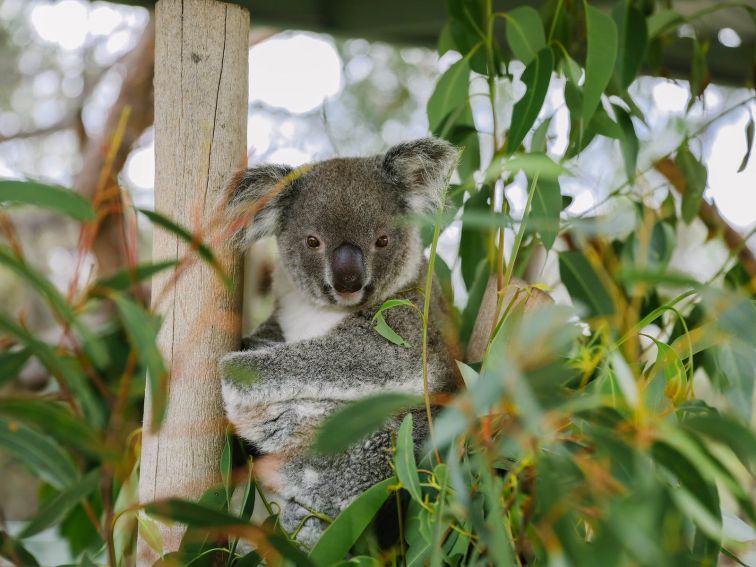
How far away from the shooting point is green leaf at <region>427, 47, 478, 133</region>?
1855 mm

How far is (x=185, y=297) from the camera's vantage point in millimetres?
1514

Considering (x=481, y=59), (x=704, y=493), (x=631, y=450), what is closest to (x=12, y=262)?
(x=631, y=450)

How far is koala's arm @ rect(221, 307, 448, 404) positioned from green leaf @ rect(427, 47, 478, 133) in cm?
57

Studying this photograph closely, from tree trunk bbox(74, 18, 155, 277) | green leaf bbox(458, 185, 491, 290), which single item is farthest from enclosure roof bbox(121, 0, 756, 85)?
tree trunk bbox(74, 18, 155, 277)

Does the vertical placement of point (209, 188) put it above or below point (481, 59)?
below

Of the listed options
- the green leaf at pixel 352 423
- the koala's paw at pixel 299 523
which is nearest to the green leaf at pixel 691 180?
the koala's paw at pixel 299 523

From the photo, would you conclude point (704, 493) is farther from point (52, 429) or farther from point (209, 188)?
point (209, 188)

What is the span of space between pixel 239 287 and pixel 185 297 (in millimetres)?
160

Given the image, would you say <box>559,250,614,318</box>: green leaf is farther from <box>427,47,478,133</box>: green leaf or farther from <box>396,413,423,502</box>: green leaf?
<box>396,413,423,502</box>: green leaf

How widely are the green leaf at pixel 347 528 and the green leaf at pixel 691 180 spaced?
128 centimetres

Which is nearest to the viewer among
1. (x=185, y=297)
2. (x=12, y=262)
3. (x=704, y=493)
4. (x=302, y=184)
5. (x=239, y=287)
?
(x=12, y=262)

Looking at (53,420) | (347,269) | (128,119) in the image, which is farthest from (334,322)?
(128,119)

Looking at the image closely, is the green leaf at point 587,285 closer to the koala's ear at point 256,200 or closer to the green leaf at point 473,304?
the green leaf at point 473,304

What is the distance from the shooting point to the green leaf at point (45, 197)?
34.2 inches
